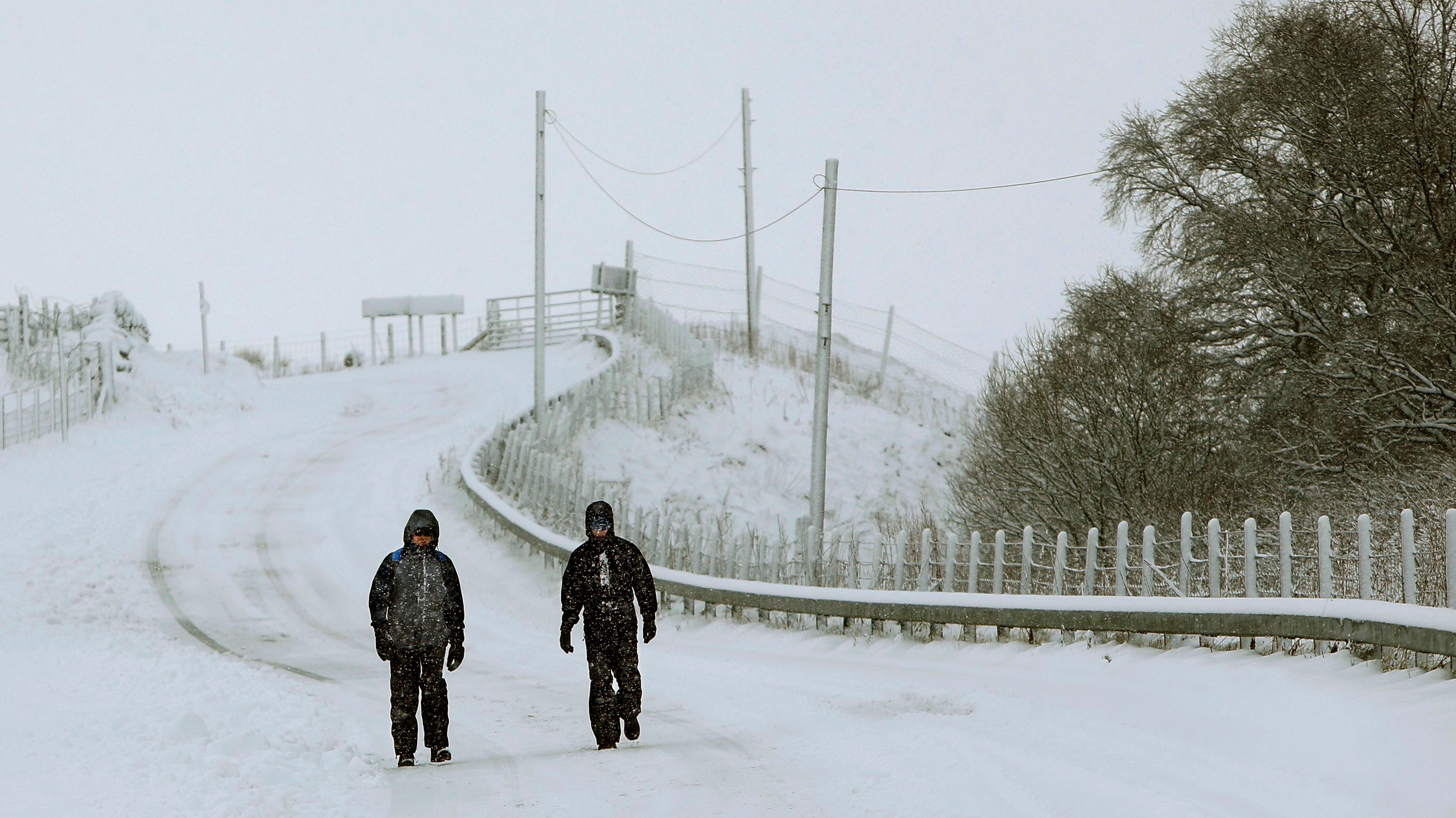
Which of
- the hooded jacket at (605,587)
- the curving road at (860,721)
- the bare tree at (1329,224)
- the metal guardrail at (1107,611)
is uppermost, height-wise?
the bare tree at (1329,224)

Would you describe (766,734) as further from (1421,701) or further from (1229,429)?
(1229,429)

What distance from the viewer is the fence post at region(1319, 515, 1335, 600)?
10.8 meters

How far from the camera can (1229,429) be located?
85.8 ft

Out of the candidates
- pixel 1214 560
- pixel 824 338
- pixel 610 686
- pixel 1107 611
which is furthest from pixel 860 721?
pixel 824 338

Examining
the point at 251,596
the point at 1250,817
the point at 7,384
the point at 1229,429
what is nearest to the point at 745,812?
the point at 1250,817

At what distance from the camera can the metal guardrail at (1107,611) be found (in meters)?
8.65

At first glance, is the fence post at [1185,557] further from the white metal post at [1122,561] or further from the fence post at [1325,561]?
the fence post at [1325,561]

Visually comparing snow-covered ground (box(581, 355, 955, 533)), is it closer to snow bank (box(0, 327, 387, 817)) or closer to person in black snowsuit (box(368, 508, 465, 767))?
snow bank (box(0, 327, 387, 817))

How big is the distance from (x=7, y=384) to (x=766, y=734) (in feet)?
112

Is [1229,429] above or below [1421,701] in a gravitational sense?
above

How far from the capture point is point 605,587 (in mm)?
9609

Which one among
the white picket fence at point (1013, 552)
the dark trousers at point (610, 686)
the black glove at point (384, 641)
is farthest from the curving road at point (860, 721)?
the white picket fence at point (1013, 552)

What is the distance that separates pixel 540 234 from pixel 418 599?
22.7 m

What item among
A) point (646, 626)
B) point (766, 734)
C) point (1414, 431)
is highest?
point (1414, 431)
